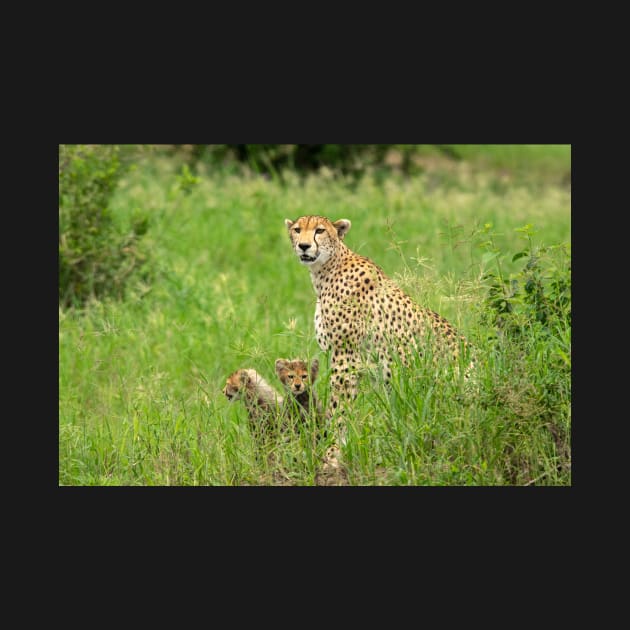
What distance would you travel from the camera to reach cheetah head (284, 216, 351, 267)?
28.7 feet

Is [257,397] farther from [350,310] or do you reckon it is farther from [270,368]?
[350,310]

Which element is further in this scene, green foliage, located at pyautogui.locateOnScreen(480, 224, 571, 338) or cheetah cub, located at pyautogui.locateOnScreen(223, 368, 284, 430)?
cheetah cub, located at pyautogui.locateOnScreen(223, 368, 284, 430)

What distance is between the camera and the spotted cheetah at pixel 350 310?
27.7ft

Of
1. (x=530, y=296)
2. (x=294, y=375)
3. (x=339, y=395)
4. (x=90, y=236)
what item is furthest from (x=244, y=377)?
(x=90, y=236)

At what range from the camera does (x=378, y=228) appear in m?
14.4

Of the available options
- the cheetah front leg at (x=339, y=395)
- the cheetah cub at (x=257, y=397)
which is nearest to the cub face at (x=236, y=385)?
the cheetah cub at (x=257, y=397)

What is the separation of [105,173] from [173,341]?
215 centimetres

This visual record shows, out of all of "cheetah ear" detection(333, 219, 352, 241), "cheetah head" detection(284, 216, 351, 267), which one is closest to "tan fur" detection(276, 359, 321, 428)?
"cheetah head" detection(284, 216, 351, 267)

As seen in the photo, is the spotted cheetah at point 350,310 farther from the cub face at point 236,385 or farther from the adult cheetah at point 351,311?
the cub face at point 236,385

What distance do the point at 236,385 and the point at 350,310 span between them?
115cm

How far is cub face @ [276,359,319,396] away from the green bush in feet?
14.4

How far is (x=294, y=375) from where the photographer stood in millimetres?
8039

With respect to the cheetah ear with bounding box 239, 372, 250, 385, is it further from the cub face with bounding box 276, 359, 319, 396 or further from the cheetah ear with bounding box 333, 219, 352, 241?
the cheetah ear with bounding box 333, 219, 352, 241

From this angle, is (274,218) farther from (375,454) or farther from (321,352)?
(375,454)
